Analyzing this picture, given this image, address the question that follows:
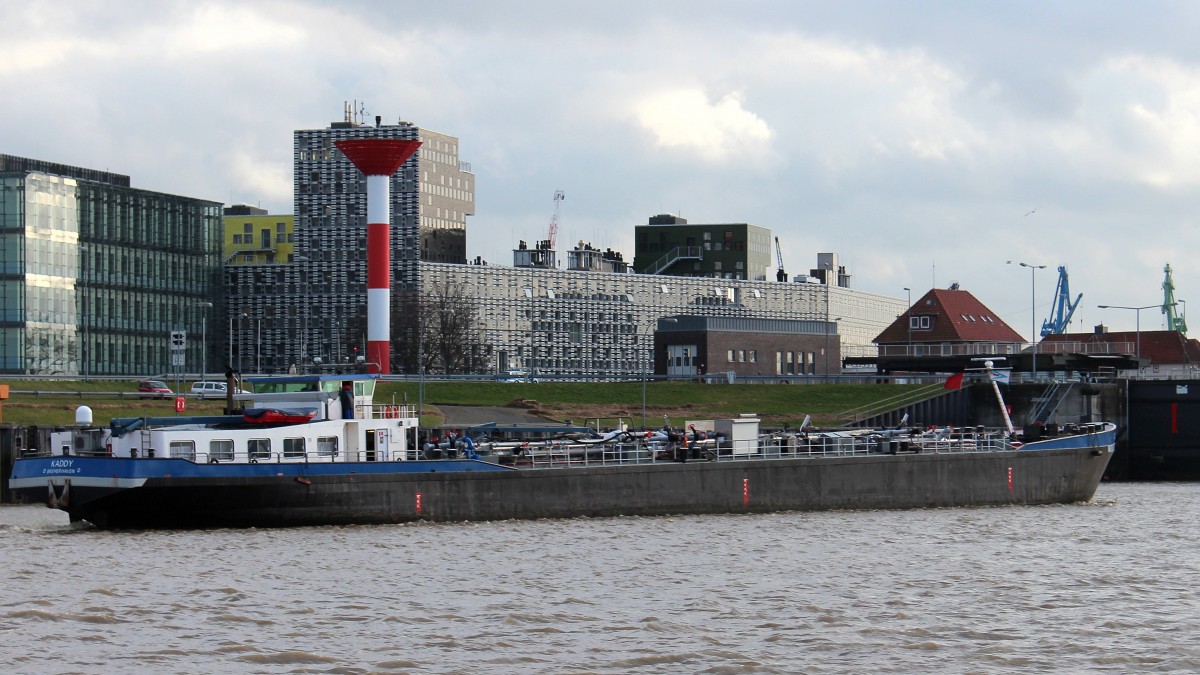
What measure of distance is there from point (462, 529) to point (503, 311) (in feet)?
362

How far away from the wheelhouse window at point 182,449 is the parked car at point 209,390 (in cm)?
3757

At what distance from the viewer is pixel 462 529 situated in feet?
169

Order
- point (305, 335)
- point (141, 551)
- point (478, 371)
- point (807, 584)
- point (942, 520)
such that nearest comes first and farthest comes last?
1. point (807, 584)
2. point (141, 551)
3. point (942, 520)
4. point (478, 371)
5. point (305, 335)

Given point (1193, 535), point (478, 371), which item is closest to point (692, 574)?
point (1193, 535)

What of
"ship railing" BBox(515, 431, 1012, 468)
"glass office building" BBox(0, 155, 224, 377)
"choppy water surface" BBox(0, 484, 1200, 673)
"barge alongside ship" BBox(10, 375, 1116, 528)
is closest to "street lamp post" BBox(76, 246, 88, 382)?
"glass office building" BBox(0, 155, 224, 377)

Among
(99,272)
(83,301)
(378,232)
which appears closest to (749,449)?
(378,232)

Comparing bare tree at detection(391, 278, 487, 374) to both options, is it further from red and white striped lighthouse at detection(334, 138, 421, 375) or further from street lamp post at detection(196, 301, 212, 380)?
red and white striped lighthouse at detection(334, 138, 421, 375)

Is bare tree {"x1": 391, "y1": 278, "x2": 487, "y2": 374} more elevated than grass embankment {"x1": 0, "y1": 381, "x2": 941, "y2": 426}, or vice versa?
bare tree {"x1": 391, "y1": 278, "x2": 487, "y2": 374}

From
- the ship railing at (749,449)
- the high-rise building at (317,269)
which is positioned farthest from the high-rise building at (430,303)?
the ship railing at (749,449)

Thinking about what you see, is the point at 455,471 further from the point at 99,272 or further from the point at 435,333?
the point at 435,333

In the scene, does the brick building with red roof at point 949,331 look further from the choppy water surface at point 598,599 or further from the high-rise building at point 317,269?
the choppy water surface at point 598,599

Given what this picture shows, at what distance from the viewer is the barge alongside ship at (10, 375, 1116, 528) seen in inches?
1961

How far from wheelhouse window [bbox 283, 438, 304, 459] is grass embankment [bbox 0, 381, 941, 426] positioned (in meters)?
33.7

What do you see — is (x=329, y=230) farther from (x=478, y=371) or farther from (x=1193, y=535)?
(x=1193, y=535)
